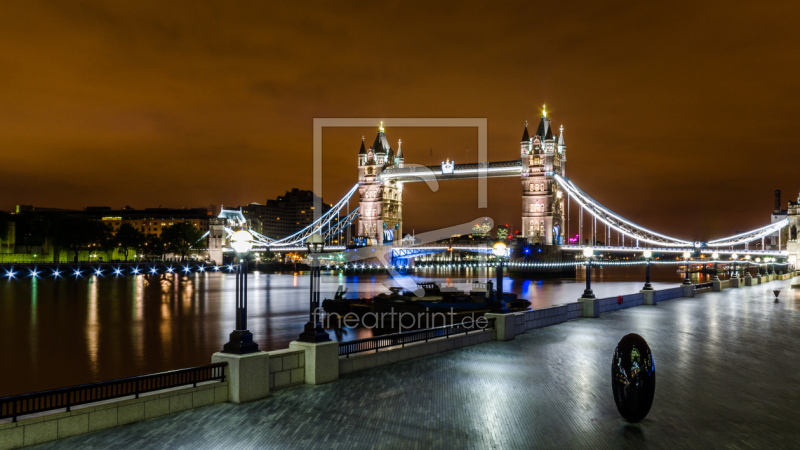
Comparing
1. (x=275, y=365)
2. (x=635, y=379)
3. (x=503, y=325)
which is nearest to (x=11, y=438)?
(x=275, y=365)

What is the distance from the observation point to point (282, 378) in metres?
11.0

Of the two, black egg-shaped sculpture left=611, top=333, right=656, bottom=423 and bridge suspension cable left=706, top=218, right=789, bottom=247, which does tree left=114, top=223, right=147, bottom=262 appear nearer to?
bridge suspension cable left=706, top=218, right=789, bottom=247

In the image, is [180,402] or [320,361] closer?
[180,402]

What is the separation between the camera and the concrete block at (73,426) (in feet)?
25.8

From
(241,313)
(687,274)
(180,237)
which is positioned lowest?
(687,274)

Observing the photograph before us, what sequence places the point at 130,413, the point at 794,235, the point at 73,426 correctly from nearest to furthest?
the point at 73,426, the point at 130,413, the point at 794,235

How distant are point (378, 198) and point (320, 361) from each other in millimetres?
115189

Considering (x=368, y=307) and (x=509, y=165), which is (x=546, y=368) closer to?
(x=368, y=307)

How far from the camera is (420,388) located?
36.3 ft

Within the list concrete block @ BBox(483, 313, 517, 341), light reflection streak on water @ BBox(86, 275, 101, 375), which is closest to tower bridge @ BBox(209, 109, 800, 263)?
light reflection streak on water @ BBox(86, 275, 101, 375)

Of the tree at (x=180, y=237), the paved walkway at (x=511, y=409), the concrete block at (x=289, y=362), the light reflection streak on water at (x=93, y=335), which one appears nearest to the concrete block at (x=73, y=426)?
the paved walkway at (x=511, y=409)

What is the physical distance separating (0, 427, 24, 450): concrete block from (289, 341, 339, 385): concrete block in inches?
188

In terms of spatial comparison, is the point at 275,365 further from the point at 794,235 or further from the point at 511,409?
the point at 794,235

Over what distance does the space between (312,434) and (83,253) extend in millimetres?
131798
